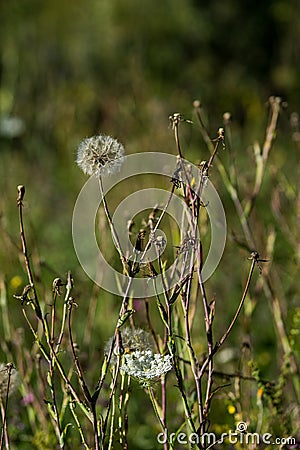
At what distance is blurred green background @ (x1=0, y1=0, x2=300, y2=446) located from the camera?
9.13 feet

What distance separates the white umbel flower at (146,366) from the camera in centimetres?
89

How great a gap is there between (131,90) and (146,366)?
2.52 meters

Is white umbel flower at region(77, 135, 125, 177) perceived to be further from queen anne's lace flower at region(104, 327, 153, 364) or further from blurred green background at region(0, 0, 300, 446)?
blurred green background at region(0, 0, 300, 446)

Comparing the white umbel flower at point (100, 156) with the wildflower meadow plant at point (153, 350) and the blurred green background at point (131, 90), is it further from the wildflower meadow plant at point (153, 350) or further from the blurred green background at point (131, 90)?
the blurred green background at point (131, 90)

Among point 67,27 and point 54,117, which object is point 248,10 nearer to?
point 67,27

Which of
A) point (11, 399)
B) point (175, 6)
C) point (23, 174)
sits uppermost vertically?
point (175, 6)

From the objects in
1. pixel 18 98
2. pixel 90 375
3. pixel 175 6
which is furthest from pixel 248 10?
pixel 90 375

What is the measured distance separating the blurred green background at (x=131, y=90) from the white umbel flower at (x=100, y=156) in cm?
89

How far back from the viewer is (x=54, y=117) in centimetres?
407

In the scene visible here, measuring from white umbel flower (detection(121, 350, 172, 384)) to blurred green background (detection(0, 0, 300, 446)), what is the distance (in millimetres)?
974

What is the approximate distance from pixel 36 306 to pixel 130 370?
0.48 ft

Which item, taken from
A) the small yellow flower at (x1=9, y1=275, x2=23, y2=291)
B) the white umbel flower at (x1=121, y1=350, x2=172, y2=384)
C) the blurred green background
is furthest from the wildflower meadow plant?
the blurred green background

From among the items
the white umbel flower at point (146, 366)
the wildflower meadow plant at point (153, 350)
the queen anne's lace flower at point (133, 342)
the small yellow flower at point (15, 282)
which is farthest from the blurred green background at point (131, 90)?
the white umbel flower at point (146, 366)

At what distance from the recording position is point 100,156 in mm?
976
